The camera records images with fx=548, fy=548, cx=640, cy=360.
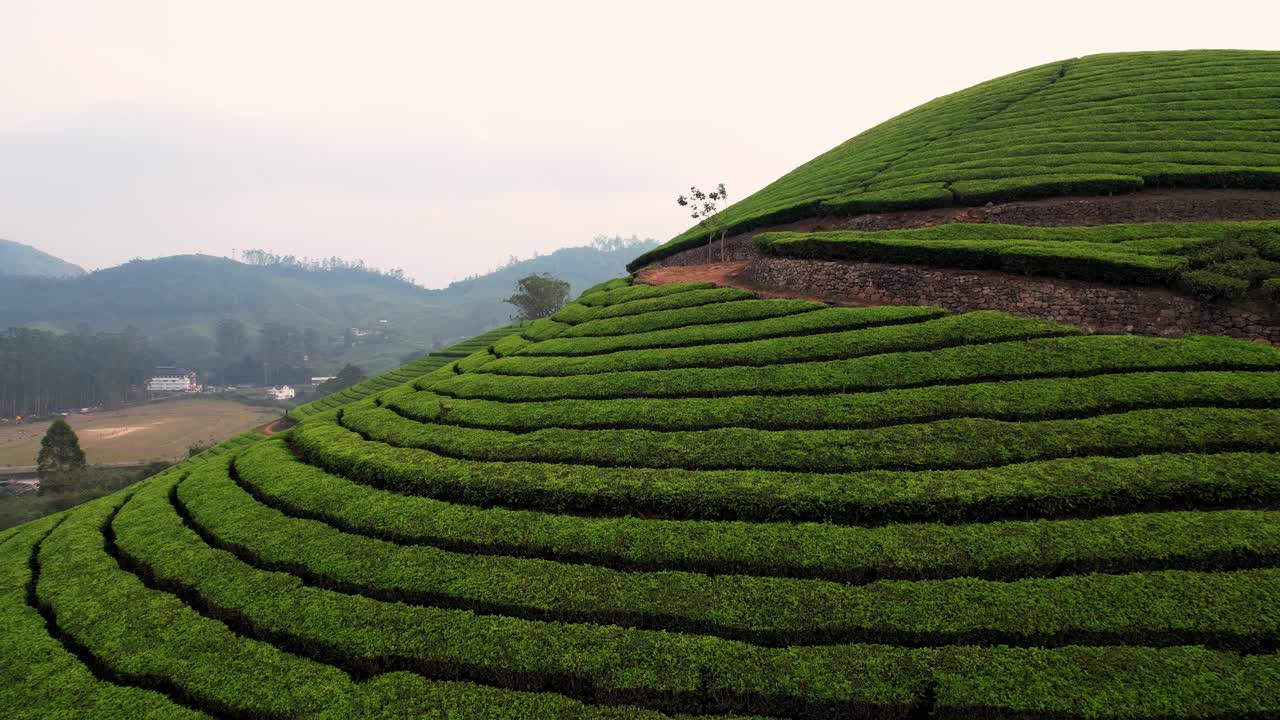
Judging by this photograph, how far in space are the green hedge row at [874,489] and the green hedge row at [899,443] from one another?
0.40m

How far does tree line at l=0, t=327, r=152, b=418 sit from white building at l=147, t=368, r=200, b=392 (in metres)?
4.49

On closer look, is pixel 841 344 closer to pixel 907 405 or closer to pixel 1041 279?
pixel 907 405

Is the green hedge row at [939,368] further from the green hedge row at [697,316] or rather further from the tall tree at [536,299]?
the tall tree at [536,299]

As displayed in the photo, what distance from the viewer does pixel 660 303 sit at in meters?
22.1

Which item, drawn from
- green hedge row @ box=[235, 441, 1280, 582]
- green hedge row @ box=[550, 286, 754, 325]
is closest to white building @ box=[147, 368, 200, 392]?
green hedge row @ box=[550, 286, 754, 325]

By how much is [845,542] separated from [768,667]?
2.82 meters

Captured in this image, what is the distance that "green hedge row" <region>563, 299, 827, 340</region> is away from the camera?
19016 mm

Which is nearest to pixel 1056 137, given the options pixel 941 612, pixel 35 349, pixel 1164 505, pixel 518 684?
pixel 1164 505

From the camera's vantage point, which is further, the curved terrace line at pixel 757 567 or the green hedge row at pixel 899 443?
the green hedge row at pixel 899 443

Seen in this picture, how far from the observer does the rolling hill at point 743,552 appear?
7781mm

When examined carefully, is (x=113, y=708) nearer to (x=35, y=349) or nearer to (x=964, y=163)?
(x=964, y=163)

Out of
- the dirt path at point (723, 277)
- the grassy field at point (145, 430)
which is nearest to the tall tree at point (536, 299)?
the grassy field at point (145, 430)

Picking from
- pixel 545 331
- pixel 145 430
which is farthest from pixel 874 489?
pixel 145 430

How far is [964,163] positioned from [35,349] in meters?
170
